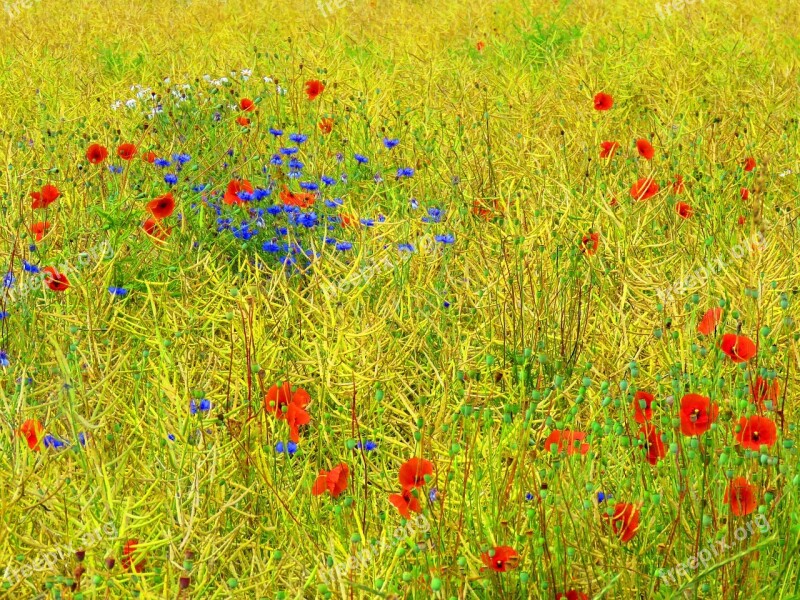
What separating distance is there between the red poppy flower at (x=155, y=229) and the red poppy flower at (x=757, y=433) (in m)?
1.48

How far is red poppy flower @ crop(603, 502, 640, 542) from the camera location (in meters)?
1.42

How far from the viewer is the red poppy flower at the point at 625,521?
142 cm

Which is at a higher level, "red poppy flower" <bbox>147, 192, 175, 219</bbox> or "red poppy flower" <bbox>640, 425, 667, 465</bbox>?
"red poppy flower" <bbox>147, 192, 175, 219</bbox>

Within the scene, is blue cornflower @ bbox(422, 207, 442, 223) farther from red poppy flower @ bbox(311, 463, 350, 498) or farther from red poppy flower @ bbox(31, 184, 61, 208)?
red poppy flower @ bbox(311, 463, 350, 498)

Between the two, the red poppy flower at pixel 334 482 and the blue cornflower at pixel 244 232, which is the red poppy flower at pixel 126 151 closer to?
the blue cornflower at pixel 244 232

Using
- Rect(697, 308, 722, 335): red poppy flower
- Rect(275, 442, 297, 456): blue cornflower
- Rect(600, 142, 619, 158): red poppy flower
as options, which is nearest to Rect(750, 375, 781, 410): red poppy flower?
Rect(697, 308, 722, 335): red poppy flower

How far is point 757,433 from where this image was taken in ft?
4.83

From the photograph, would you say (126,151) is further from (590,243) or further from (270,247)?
(590,243)

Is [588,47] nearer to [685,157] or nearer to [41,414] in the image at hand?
[685,157]

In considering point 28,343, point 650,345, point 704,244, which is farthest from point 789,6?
point 28,343

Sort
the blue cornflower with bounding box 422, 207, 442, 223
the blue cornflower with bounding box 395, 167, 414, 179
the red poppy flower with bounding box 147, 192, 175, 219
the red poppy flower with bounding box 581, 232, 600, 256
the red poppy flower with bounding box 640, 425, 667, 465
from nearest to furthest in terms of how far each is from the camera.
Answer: the red poppy flower with bounding box 640, 425, 667, 465, the red poppy flower with bounding box 147, 192, 175, 219, the red poppy flower with bounding box 581, 232, 600, 256, the blue cornflower with bounding box 422, 207, 442, 223, the blue cornflower with bounding box 395, 167, 414, 179

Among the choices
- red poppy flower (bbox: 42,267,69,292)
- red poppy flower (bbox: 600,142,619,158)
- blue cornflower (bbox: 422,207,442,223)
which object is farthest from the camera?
red poppy flower (bbox: 600,142,619,158)

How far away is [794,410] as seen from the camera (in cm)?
205

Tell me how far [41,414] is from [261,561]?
0.59m
